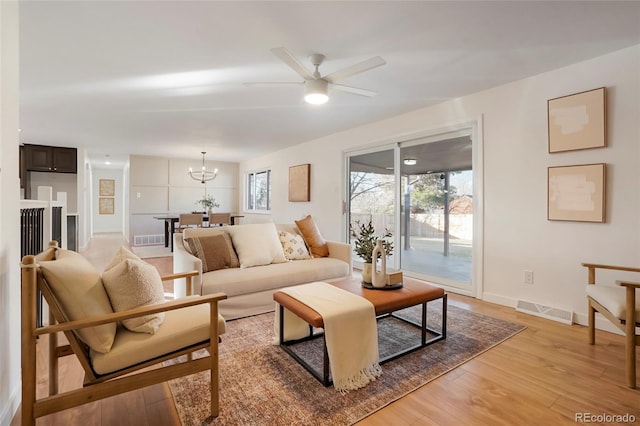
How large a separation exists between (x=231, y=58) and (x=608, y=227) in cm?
361

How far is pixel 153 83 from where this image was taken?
3.19 m

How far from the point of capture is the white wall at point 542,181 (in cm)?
246

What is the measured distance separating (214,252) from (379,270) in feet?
5.40

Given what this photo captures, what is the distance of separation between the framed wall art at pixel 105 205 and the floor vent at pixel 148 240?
157 inches

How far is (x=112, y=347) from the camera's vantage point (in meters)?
1.32

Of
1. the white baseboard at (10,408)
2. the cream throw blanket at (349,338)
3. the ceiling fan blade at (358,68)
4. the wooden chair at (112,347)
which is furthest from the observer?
the ceiling fan blade at (358,68)

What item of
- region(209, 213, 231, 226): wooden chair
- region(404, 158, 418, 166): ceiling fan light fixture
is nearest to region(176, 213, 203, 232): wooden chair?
region(209, 213, 231, 226): wooden chair

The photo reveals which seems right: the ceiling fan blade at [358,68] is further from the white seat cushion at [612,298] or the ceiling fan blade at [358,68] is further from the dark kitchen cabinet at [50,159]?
the dark kitchen cabinet at [50,159]

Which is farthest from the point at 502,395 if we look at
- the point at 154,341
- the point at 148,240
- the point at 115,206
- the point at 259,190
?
the point at 115,206

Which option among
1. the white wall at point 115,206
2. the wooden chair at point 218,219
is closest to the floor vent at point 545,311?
the wooden chair at point 218,219

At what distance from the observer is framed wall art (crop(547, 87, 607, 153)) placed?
2549 mm

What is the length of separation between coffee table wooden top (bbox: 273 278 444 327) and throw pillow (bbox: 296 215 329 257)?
1.24m

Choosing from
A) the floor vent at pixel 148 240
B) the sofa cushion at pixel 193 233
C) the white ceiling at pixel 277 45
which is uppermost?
the white ceiling at pixel 277 45

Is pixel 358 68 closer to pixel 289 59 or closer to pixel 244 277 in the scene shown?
pixel 289 59
